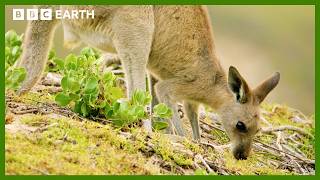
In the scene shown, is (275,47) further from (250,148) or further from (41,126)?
(41,126)

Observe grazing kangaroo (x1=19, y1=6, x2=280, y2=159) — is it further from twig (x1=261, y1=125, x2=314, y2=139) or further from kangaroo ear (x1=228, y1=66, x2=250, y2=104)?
twig (x1=261, y1=125, x2=314, y2=139)

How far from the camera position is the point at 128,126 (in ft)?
30.1

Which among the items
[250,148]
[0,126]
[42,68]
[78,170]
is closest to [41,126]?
[0,126]

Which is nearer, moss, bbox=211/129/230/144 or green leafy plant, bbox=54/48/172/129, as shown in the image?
green leafy plant, bbox=54/48/172/129

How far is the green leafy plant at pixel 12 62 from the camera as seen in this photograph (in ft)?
28.1

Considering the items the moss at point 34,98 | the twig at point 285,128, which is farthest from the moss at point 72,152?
the twig at point 285,128

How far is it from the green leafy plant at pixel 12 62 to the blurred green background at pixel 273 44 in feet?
41.7

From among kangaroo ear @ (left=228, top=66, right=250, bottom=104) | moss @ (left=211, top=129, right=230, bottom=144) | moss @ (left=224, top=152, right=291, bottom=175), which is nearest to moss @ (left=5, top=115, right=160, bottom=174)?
moss @ (left=224, top=152, right=291, bottom=175)

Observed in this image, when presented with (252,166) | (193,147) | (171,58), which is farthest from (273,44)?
(193,147)

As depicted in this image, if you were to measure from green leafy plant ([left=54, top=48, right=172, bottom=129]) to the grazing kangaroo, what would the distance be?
2.26ft

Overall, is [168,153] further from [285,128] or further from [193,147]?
[285,128]

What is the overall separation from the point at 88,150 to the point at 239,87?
3.61 metres

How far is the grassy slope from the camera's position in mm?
7371
